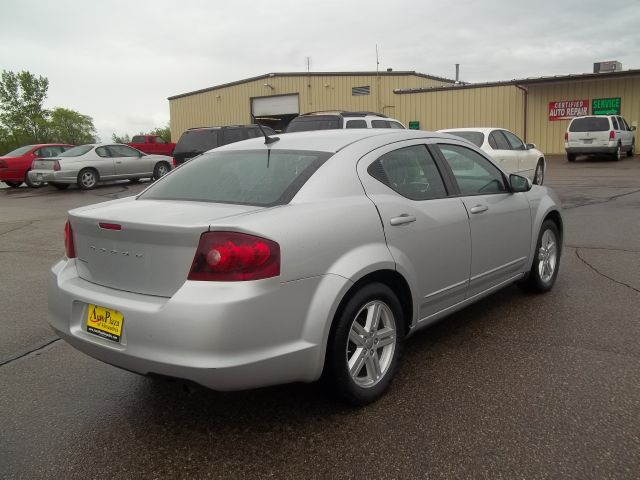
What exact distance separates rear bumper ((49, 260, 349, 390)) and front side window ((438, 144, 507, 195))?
65.4 inches

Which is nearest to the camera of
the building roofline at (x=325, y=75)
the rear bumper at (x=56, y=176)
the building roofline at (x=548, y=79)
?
the rear bumper at (x=56, y=176)

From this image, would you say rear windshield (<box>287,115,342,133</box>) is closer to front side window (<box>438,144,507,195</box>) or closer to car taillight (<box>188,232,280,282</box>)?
front side window (<box>438,144,507,195</box>)

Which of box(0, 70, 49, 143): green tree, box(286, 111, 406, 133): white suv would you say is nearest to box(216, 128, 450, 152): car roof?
box(286, 111, 406, 133): white suv

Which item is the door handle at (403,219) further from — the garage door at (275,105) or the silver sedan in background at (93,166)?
the garage door at (275,105)

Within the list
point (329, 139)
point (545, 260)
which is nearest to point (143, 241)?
point (329, 139)

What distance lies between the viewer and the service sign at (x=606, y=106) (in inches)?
1005

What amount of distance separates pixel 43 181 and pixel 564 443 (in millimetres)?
17787

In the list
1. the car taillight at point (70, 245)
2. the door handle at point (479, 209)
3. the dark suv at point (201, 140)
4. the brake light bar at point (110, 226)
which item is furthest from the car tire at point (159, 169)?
the brake light bar at point (110, 226)

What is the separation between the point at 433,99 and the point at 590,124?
9620 millimetres

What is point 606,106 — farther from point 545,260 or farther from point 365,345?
point 365,345

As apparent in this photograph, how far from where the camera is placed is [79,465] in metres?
2.69

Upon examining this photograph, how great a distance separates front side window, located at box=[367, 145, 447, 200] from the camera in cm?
355

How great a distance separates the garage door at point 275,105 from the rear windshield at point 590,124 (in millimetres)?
16852

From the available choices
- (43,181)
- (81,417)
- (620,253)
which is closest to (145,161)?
(43,181)
